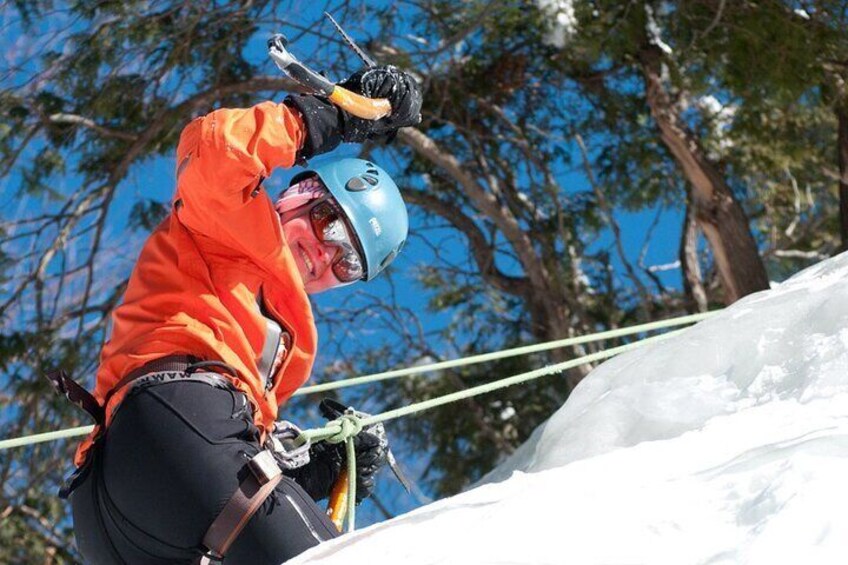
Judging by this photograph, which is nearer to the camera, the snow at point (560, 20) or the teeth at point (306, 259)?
the teeth at point (306, 259)

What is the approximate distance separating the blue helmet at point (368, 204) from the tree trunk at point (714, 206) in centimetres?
315

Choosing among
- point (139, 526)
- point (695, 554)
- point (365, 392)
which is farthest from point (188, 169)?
point (365, 392)

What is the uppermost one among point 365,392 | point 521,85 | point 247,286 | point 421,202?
point 247,286

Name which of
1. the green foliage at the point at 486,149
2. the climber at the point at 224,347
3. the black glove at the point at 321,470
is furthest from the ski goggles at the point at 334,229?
the green foliage at the point at 486,149

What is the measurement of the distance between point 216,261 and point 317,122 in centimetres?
34

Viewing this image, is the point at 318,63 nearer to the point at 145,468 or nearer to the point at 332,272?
the point at 332,272

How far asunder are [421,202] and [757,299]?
13.4 ft

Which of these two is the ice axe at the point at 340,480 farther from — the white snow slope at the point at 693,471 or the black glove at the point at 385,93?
the black glove at the point at 385,93

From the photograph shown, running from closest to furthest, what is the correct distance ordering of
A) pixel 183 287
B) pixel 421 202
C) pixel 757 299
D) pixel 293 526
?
1. pixel 293 526
2. pixel 183 287
3. pixel 757 299
4. pixel 421 202

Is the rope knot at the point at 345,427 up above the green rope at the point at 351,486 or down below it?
above

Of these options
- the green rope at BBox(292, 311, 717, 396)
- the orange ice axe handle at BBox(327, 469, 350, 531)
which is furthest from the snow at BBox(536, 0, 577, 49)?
the orange ice axe handle at BBox(327, 469, 350, 531)

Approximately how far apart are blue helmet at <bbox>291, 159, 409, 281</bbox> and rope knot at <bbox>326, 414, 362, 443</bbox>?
298 mm

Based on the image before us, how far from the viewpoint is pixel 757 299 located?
3.16m

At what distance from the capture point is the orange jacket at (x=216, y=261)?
2377 mm
